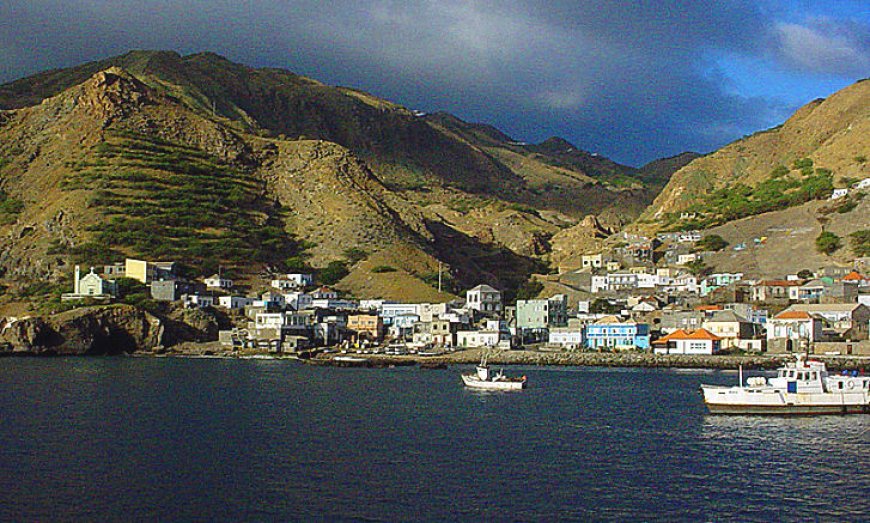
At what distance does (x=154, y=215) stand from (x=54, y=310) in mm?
35285

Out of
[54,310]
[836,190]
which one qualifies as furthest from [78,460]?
[836,190]

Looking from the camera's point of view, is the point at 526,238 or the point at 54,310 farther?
the point at 526,238

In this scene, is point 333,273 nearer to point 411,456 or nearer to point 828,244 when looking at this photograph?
point 828,244

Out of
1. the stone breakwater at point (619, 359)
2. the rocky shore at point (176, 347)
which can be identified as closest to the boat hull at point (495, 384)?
the rocky shore at point (176, 347)

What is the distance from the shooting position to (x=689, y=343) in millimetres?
100000

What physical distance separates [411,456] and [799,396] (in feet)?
77.4

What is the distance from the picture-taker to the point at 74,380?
70.9 meters

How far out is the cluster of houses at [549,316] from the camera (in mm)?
100688

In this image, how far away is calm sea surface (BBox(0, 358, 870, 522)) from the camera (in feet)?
102

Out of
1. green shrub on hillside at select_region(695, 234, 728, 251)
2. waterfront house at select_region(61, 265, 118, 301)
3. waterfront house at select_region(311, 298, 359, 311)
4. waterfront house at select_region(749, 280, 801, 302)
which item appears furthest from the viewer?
green shrub on hillside at select_region(695, 234, 728, 251)

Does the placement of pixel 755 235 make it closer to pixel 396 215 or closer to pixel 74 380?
pixel 396 215

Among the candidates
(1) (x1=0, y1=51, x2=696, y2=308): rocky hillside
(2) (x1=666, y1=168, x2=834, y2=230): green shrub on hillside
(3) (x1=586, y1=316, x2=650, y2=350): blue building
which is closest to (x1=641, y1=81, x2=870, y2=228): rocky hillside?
(2) (x1=666, y1=168, x2=834, y2=230): green shrub on hillside

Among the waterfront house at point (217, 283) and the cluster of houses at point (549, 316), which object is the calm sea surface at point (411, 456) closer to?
the cluster of houses at point (549, 316)

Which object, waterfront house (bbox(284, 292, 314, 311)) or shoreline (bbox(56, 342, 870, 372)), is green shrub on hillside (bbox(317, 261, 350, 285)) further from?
shoreline (bbox(56, 342, 870, 372))
